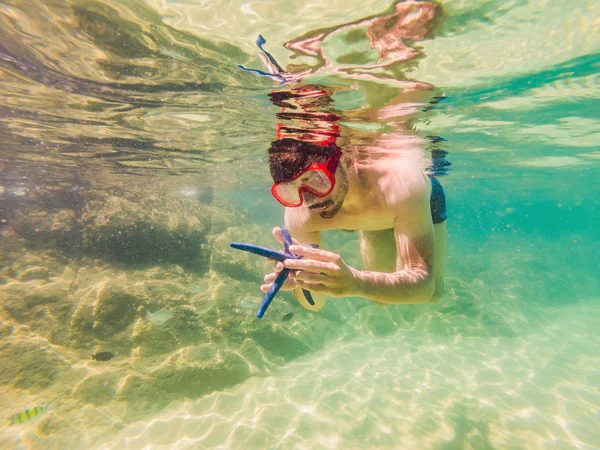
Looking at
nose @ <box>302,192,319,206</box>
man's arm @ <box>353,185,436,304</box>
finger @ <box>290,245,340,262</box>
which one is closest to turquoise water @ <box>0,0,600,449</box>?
nose @ <box>302,192,319,206</box>

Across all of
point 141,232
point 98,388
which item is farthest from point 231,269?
point 98,388

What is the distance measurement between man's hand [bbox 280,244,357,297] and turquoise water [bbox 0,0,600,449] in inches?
146

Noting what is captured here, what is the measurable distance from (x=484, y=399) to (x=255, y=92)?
9823mm

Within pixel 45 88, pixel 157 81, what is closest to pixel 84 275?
pixel 45 88

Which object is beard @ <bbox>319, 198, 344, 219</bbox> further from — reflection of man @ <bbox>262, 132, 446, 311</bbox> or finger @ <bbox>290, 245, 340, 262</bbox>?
finger @ <bbox>290, 245, 340, 262</bbox>

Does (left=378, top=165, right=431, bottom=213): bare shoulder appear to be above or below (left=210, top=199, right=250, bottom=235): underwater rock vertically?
above

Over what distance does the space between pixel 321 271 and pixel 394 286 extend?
2.78ft

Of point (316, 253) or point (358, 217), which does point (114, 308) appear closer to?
point (358, 217)

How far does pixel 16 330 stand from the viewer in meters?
8.88

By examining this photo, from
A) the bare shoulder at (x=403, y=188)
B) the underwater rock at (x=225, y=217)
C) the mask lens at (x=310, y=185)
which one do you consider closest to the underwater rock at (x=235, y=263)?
the underwater rock at (x=225, y=217)

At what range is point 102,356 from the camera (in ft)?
28.7

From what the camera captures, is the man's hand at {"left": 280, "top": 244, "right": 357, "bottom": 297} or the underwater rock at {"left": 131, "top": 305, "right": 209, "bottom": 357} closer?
the man's hand at {"left": 280, "top": 244, "right": 357, "bottom": 297}

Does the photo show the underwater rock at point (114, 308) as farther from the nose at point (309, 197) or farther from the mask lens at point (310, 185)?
the nose at point (309, 197)

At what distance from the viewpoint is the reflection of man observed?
2.29m
